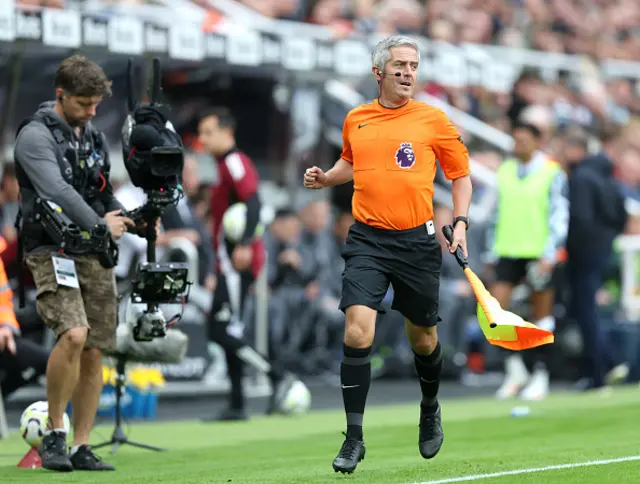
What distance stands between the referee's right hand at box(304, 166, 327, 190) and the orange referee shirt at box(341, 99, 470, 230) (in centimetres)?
20

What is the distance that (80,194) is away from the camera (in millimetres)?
8734

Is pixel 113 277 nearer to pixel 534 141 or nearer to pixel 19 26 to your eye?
pixel 19 26

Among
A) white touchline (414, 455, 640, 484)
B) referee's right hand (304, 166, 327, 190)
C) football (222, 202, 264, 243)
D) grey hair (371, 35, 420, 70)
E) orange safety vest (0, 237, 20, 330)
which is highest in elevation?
grey hair (371, 35, 420, 70)

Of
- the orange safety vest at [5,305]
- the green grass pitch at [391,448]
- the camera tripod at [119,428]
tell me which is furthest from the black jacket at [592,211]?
the orange safety vest at [5,305]

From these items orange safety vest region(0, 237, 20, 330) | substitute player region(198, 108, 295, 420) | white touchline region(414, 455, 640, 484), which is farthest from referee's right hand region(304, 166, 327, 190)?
substitute player region(198, 108, 295, 420)

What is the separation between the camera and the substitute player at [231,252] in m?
12.5

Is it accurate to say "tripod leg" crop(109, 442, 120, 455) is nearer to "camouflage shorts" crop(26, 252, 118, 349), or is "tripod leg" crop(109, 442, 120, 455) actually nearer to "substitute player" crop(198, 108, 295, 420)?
"camouflage shorts" crop(26, 252, 118, 349)

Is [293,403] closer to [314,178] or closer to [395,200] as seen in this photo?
[314,178]

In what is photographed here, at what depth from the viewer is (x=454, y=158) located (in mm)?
8234

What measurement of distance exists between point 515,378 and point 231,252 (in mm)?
3816

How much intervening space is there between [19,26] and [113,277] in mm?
4971

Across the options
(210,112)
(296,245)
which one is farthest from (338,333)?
(210,112)

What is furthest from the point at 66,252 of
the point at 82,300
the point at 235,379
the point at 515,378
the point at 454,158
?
the point at 515,378

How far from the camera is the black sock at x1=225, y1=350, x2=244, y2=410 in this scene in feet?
41.7
